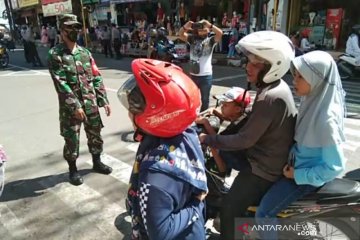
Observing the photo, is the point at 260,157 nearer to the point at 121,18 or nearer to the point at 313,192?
the point at 313,192

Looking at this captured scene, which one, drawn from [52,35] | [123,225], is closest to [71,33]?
[123,225]

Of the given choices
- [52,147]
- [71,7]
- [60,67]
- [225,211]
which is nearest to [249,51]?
[225,211]

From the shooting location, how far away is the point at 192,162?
1520 mm

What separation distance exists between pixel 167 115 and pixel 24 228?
100 inches

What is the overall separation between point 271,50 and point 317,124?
1.55 feet

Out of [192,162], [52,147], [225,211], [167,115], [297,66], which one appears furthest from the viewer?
[52,147]

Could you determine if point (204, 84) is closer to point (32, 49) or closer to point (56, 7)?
point (32, 49)

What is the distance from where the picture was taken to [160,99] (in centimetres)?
140

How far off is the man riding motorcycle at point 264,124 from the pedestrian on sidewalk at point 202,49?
10.2 feet

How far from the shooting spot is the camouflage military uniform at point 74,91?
3.71 meters

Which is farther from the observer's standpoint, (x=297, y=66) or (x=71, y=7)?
(x=71, y=7)

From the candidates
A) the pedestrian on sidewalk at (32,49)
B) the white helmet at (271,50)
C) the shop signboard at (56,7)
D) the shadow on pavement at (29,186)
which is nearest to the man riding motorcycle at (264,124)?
the white helmet at (271,50)

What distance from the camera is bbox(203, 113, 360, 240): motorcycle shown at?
203 cm

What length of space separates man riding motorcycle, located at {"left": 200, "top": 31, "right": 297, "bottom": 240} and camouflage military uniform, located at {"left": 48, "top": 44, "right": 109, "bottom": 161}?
2096 millimetres
